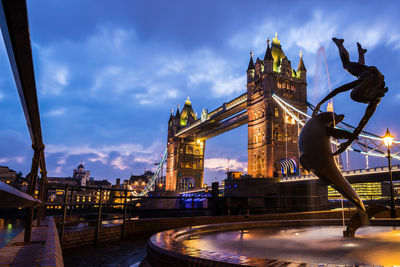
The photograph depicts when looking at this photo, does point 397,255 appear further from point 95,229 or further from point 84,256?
point 95,229

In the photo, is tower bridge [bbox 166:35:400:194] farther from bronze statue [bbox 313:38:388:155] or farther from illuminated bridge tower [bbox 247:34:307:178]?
bronze statue [bbox 313:38:388:155]

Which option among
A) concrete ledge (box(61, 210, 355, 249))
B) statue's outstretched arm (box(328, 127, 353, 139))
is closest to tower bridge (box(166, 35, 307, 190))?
concrete ledge (box(61, 210, 355, 249))

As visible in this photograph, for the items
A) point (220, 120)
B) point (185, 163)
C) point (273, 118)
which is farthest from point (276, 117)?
point (185, 163)

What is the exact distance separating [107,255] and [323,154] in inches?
150

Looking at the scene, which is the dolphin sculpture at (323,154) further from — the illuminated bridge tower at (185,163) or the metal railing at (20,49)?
the illuminated bridge tower at (185,163)

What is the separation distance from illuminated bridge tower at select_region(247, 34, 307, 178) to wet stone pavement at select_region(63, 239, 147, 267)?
96.0ft

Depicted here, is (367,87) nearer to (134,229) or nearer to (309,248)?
(309,248)

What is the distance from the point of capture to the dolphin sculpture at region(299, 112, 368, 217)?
495 centimetres

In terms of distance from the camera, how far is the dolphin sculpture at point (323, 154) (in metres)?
4.95

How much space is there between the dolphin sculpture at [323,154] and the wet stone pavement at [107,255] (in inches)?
125

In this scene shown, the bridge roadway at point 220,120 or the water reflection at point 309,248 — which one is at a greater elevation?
the bridge roadway at point 220,120

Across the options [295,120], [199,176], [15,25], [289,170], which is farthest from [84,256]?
[199,176]

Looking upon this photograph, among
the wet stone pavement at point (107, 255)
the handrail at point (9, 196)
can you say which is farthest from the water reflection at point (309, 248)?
the handrail at point (9, 196)

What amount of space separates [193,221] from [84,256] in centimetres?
346
